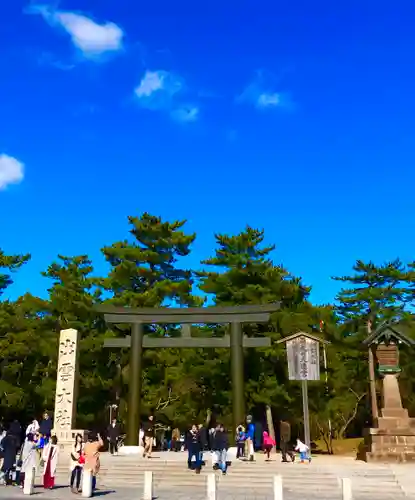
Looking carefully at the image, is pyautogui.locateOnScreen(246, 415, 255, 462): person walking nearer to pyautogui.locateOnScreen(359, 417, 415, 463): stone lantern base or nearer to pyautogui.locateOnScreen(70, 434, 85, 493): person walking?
pyautogui.locateOnScreen(359, 417, 415, 463): stone lantern base

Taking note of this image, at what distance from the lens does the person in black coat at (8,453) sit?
14.2 m

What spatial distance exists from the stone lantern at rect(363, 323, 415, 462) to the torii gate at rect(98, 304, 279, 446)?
5594 mm

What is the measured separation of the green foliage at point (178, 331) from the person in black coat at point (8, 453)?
17591 millimetres

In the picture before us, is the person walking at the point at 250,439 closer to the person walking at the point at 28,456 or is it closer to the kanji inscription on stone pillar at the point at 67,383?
the person walking at the point at 28,456

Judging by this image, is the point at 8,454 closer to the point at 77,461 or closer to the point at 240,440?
the point at 77,461

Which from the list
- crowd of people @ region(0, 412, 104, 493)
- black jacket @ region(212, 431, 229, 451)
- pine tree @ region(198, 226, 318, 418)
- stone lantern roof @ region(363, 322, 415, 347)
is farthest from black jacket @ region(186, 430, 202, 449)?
pine tree @ region(198, 226, 318, 418)

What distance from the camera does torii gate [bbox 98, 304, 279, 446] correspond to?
2358 cm

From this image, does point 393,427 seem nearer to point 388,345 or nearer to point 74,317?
point 388,345

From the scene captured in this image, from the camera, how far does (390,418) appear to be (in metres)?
18.9

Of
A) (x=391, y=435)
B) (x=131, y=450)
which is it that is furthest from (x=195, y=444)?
(x=391, y=435)

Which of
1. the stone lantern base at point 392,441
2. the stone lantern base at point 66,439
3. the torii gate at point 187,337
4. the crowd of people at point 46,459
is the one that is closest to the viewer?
the crowd of people at point 46,459

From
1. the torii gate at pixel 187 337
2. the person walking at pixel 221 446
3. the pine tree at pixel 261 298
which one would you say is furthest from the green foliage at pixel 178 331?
the person walking at pixel 221 446

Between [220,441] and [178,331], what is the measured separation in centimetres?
2155

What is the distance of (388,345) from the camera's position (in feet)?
66.3
